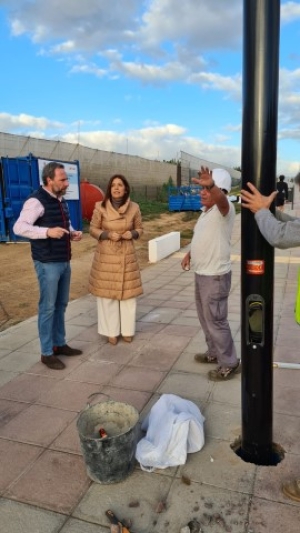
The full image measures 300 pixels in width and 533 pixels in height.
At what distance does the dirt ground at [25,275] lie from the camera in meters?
6.44

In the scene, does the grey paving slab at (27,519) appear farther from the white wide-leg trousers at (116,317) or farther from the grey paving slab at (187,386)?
the white wide-leg trousers at (116,317)

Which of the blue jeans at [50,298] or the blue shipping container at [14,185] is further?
the blue shipping container at [14,185]

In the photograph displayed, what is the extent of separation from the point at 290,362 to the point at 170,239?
753 centimetres

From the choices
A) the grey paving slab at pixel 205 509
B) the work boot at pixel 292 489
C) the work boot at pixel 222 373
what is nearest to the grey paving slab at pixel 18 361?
the work boot at pixel 222 373

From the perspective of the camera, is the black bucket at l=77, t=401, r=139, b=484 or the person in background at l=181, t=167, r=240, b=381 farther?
the person in background at l=181, t=167, r=240, b=381

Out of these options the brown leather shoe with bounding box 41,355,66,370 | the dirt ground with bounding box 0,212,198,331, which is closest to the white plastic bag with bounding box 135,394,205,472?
the brown leather shoe with bounding box 41,355,66,370

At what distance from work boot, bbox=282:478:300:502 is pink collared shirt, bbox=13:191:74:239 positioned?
2600 millimetres

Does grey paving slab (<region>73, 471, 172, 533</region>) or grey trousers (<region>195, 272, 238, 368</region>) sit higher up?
grey trousers (<region>195, 272, 238, 368</region>)

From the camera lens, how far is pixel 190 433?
8.55 ft

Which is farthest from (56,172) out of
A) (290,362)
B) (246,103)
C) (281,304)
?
(281,304)

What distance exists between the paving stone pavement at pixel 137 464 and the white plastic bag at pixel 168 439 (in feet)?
0.21

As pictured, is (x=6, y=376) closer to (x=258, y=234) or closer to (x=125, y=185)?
(x=125, y=185)

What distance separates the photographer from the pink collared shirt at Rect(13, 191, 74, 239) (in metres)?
3.67

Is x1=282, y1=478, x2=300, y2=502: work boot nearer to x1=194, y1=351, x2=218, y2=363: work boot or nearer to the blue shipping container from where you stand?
x1=194, y1=351, x2=218, y2=363: work boot
